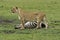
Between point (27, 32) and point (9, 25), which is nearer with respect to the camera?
point (27, 32)

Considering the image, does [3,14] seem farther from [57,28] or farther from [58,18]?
[57,28]

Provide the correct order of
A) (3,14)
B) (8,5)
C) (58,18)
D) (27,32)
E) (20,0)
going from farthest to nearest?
(20,0) → (8,5) → (3,14) → (58,18) → (27,32)

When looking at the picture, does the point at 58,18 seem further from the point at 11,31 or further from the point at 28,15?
the point at 11,31

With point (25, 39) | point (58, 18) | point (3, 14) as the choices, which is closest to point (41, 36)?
point (25, 39)

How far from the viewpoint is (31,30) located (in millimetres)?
14414

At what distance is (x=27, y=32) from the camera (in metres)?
13.9

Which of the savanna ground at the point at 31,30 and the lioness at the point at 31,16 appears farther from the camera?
the lioness at the point at 31,16

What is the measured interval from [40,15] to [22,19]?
943mm

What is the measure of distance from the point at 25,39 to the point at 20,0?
12.7 meters

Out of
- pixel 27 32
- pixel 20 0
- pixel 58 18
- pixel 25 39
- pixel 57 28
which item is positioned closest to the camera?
pixel 25 39

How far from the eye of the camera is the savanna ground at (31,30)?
13.1 metres

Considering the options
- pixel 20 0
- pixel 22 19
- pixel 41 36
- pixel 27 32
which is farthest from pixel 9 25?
pixel 20 0

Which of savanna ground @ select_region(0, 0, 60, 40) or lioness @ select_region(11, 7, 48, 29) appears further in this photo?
lioness @ select_region(11, 7, 48, 29)

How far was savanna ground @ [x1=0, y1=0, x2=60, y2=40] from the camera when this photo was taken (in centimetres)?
1315
